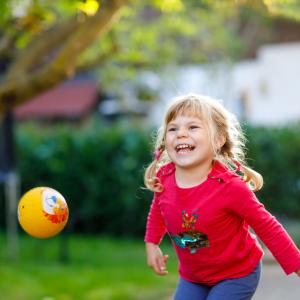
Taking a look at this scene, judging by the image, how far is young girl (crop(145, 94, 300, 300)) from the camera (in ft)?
14.1

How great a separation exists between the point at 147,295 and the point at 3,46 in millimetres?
3305

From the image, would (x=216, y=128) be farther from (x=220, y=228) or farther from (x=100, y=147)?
(x=100, y=147)

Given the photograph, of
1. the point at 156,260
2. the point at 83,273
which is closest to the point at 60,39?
the point at 83,273

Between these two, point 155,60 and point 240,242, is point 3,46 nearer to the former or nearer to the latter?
point 155,60

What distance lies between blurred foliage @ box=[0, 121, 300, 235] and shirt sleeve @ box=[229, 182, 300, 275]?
9137mm

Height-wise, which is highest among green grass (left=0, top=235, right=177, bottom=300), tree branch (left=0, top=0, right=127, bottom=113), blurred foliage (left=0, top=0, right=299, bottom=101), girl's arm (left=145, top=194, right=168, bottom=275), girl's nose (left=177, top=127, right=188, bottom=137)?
blurred foliage (left=0, top=0, right=299, bottom=101)

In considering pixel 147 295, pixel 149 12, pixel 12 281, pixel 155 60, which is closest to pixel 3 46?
pixel 12 281

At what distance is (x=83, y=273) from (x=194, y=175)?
18.8ft

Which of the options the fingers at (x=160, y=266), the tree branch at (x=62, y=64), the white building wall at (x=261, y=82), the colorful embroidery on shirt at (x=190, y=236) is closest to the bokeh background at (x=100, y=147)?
the tree branch at (x=62, y=64)

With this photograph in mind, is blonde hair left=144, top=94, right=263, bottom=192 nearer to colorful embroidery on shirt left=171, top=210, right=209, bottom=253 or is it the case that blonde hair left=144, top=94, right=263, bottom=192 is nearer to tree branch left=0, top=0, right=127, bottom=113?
colorful embroidery on shirt left=171, top=210, right=209, bottom=253

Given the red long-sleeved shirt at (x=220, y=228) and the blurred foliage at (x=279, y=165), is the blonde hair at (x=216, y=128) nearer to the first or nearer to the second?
the red long-sleeved shirt at (x=220, y=228)

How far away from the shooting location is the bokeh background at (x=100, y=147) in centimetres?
823

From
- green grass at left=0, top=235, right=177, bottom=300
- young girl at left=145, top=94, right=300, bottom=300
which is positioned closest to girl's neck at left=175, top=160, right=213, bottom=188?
young girl at left=145, top=94, right=300, bottom=300

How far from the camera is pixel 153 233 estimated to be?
16.0ft
